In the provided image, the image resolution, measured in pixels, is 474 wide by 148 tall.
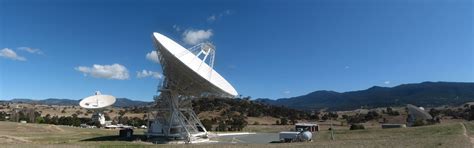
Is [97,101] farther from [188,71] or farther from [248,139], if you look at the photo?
[188,71]

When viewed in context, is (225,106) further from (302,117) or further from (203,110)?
(302,117)

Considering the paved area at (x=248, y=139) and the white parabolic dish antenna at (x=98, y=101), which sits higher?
the white parabolic dish antenna at (x=98, y=101)

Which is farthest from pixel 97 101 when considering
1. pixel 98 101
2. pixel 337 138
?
pixel 337 138

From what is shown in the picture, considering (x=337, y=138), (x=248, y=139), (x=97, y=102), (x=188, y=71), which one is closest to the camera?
(x=188, y=71)

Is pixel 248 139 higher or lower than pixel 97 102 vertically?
lower

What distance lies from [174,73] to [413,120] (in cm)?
5248

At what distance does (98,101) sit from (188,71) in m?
48.7

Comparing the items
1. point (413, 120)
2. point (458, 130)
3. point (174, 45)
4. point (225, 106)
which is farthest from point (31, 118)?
point (458, 130)

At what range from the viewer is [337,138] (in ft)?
184

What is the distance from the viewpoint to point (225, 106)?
141 metres

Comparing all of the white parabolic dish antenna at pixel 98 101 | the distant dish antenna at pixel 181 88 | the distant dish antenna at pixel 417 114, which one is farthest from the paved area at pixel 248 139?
the white parabolic dish antenna at pixel 98 101

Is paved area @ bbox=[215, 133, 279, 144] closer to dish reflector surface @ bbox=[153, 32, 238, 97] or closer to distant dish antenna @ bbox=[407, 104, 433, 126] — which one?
dish reflector surface @ bbox=[153, 32, 238, 97]

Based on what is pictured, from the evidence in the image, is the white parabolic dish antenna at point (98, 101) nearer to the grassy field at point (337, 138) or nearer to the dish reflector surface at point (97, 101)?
the dish reflector surface at point (97, 101)

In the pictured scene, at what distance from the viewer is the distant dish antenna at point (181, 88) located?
49500 millimetres
